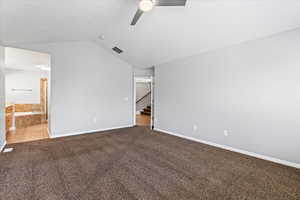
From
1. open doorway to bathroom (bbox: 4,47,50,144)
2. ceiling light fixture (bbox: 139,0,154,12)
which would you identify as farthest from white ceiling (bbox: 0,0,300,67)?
open doorway to bathroom (bbox: 4,47,50,144)

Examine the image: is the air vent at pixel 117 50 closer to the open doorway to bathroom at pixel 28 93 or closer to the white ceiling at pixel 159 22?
the white ceiling at pixel 159 22

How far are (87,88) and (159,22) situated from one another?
10.1ft

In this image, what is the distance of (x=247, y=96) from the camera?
292 cm

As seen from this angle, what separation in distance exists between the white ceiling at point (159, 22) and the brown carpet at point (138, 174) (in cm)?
253

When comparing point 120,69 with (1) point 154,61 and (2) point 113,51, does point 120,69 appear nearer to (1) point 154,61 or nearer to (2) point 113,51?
(2) point 113,51

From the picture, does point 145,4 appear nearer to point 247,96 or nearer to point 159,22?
point 159,22

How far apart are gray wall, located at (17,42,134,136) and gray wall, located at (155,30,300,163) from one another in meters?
2.27

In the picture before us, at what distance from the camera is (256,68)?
2805mm

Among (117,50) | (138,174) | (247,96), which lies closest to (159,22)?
(117,50)

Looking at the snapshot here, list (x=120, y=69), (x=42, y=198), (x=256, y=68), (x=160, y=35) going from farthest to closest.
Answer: (x=120, y=69)
(x=160, y=35)
(x=256, y=68)
(x=42, y=198)

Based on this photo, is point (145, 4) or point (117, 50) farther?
point (117, 50)

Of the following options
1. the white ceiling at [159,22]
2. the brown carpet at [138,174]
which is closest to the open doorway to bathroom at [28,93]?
the brown carpet at [138,174]

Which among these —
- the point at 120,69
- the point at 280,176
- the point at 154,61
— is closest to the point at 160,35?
the point at 154,61

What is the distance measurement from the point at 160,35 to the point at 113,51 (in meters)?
2.16
